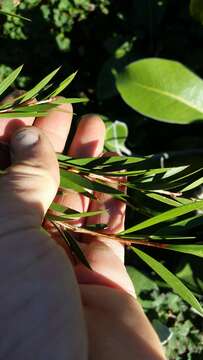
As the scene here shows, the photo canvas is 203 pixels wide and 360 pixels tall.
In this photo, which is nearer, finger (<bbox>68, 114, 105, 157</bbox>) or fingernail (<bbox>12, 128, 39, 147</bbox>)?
fingernail (<bbox>12, 128, 39, 147</bbox>)

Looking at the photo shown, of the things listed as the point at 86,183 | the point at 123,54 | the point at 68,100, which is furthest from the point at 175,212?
the point at 123,54

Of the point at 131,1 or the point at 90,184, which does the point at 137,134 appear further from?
A: the point at 90,184

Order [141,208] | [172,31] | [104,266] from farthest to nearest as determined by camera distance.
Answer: [172,31]
[104,266]
[141,208]

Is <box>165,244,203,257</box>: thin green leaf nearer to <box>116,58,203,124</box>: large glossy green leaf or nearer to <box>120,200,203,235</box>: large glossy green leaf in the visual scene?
<box>120,200,203,235</box>: large glossy green leaf

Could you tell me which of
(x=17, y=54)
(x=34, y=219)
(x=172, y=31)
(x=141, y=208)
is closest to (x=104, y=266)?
(x=141, y=208)

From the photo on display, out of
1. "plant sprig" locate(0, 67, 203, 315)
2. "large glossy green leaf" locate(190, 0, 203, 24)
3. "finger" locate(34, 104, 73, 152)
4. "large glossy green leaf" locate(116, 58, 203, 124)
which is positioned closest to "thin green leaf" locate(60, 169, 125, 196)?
"plant sprig" locate(0, 67, 203, 315)

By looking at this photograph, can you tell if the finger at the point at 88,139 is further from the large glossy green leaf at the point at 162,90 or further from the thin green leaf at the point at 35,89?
the thin green leaf at the point at 35,89
